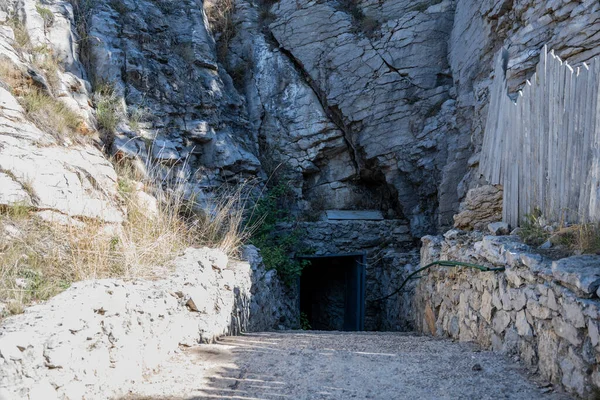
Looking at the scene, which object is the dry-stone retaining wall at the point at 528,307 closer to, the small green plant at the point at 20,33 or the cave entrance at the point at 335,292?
the cave entrance at the point at 335,292

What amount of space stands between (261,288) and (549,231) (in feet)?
13.1

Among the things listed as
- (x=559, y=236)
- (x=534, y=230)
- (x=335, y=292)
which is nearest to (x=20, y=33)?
(x=534, y=230)

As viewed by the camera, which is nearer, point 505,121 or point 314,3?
point 505,121

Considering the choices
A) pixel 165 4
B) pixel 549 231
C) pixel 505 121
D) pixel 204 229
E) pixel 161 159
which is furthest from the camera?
pixel 165 4

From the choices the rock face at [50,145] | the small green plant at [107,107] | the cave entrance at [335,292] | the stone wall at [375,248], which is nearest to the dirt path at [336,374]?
the rock face at [50,145]

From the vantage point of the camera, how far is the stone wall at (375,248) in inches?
381

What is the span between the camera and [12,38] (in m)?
6.54

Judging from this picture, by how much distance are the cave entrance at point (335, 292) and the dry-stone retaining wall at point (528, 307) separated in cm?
442

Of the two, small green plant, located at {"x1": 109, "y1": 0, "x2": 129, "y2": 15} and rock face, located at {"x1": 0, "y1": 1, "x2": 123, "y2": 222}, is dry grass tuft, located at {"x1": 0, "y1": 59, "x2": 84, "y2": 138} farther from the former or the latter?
small green plant, located at {"x1": 109, "y1": 0, "x2": 129, "y2": 15}

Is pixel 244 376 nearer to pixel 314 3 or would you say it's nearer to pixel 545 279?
pixel 545 279

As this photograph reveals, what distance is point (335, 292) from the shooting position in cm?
1123

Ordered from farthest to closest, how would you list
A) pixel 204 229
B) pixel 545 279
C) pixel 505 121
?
pixel 204 229 < pixel 505 121 < pixel 545 279

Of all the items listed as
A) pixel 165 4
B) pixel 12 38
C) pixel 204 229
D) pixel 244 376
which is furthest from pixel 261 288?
pixel 165 4

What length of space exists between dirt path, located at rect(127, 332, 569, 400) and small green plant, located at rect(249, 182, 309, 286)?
3576 mm
